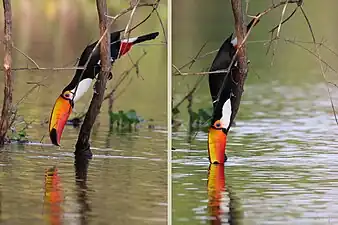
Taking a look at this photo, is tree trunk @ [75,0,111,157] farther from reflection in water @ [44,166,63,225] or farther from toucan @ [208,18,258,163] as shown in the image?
toucan @ [208,18,258,163]

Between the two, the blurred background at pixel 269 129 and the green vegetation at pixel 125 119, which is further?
the green vegetation at pixel 125 119

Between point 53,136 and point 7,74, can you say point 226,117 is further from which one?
point 7,74

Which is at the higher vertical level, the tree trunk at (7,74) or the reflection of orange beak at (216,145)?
the tree trunk at (7,74)

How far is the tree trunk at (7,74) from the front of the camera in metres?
3.34

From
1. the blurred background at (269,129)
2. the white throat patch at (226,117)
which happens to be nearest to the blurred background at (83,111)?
the blurred background at (269,129)

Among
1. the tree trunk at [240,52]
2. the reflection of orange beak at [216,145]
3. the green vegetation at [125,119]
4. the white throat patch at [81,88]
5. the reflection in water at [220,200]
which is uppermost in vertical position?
the tree trunk at [240,52]

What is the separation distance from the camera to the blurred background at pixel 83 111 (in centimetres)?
330

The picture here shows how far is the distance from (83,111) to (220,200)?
0.77 meters

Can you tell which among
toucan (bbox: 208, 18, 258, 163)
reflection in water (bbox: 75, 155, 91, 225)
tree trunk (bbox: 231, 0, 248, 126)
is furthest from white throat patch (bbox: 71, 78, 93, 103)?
tree trunk (bbox: 231, 0, 248, 126)

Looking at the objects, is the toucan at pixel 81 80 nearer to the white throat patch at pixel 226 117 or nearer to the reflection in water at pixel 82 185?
the reflection in water at pixel 82 185

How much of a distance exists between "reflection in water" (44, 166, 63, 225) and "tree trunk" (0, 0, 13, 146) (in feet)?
0.91

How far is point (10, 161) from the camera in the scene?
3338mm

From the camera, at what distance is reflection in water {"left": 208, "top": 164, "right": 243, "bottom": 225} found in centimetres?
322

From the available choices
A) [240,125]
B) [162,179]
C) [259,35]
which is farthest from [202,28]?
[162,179]
